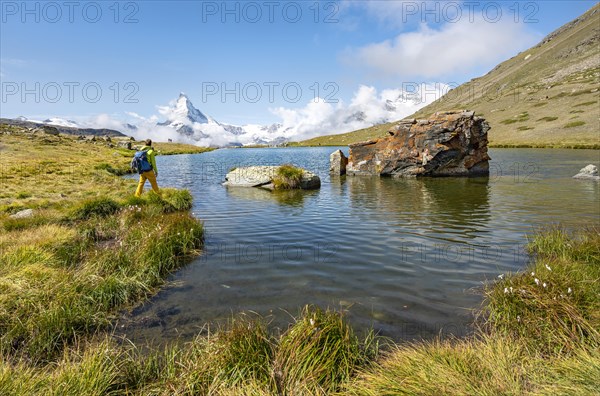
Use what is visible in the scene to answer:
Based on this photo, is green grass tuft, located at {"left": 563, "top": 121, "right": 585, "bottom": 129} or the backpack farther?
green grass tuft, located at {"left": 563, "top": 121, "right": 585, "bottom": 129}

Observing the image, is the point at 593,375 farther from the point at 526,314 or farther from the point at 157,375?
the point at 157,375

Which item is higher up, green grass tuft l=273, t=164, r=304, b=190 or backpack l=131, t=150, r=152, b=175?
backpack l=131, t=150, r=152, b=175

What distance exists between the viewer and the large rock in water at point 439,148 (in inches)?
1266

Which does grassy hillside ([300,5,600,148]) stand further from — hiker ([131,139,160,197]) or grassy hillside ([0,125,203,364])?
grassy hillside ([0,125,203,364])

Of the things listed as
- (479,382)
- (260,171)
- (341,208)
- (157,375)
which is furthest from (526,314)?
(260,171)

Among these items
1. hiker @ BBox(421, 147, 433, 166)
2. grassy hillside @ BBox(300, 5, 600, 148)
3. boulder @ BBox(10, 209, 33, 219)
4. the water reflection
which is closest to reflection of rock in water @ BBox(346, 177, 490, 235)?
hiker @ BBox(421, 147, 433, 166)

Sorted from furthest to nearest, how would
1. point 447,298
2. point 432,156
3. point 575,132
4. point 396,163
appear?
1. point 575,132
2. point 396,163
3. point 432,156
4. point 447,298

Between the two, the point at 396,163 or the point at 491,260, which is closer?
the point at 491,260

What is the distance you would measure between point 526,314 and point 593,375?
6.52 feet

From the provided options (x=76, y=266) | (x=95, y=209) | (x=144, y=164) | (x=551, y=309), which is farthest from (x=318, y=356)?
(x=144, y=164)

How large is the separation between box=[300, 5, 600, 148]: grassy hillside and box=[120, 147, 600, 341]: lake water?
214ft

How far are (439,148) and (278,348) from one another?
31.1m

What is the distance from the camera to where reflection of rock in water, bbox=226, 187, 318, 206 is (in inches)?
864

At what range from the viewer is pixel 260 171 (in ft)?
98.7
